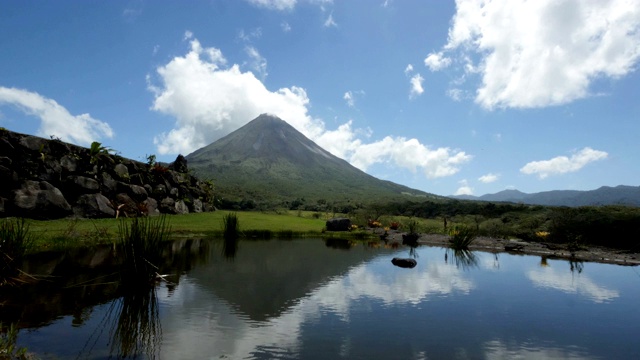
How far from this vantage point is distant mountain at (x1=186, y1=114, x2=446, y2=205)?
88.5m

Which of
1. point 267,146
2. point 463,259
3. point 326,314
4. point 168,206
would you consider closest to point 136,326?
point 326,314

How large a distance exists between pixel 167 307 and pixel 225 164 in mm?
110102

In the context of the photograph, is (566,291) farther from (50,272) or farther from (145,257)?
(50,272)

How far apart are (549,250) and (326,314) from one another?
54.4 feet

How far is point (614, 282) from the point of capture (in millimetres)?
11664

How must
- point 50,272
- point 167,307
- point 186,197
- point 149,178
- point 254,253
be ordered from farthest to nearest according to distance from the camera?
point 186,197 < point 149,178 < point 254,253 < point 50,272 < point 167,307

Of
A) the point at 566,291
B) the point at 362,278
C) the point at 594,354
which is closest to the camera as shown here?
the point at 594,354

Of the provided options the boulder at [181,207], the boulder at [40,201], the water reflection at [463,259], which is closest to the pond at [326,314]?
the water reflection at [463,259]

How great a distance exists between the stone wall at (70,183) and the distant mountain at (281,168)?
41985 mm

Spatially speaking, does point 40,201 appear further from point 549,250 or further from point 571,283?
point 549,250

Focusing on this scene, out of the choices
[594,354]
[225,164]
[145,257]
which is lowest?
[594,354]

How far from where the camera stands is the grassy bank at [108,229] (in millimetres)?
Result: 12509

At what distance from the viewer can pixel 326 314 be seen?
7.32 m

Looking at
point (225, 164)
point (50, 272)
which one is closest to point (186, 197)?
point (50, 272)
